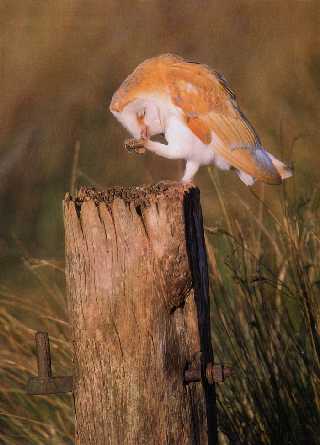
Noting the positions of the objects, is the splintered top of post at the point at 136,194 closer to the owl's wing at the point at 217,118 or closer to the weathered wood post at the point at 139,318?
the weathered wood post at the point at 139,318

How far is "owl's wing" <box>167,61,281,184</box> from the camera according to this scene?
2.79 m

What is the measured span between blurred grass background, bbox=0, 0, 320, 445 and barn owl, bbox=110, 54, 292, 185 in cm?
40

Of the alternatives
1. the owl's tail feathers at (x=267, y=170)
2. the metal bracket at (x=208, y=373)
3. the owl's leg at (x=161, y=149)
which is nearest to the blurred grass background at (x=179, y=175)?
the owl's tail feathers at (x=267, y=170)

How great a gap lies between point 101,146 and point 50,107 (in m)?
0.77

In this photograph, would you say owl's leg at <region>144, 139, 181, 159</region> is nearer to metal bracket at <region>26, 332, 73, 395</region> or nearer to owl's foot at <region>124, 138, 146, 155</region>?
owl's foot at <region>124, 138, 146, 155</region>

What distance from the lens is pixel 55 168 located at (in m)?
6.14

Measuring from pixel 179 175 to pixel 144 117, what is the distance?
2387mm

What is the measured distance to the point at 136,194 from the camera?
7.34 feet

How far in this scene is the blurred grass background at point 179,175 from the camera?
3154 mm

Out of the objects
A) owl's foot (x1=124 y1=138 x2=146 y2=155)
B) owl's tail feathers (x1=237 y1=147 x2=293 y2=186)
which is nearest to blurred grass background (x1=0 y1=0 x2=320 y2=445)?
owl's tail feathers (x1=237 y1=147 x2=293 y2=186)

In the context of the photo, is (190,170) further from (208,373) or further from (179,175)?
(179,175)

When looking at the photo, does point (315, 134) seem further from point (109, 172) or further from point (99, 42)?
point (99, 42)

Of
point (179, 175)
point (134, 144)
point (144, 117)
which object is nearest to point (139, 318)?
point (134, 144)

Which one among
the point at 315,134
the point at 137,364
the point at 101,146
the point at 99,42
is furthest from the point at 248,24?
the point at 137,364
